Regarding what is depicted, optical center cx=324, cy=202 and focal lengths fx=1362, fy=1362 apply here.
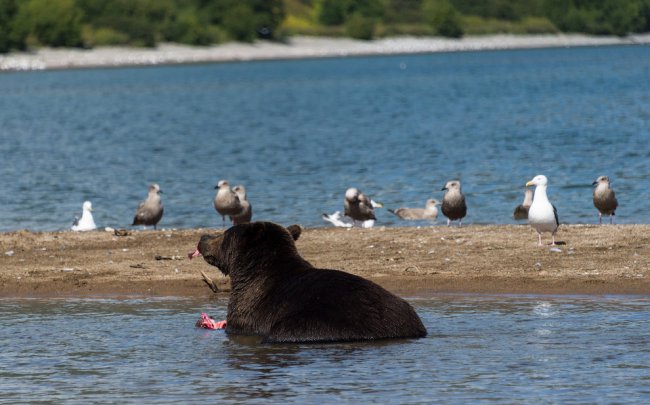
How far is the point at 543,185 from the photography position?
21.0 meters

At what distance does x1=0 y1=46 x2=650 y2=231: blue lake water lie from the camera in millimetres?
30969

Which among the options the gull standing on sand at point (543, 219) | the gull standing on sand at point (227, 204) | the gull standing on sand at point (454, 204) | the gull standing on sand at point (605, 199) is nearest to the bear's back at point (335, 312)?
A: the gull standing on sand at point (543, 219)

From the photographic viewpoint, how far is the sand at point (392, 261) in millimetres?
16109

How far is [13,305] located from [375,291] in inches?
213

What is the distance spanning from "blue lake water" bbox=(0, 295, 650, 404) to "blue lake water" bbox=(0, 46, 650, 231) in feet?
39.7

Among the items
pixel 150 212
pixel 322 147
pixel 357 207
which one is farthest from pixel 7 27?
pixel 357 207

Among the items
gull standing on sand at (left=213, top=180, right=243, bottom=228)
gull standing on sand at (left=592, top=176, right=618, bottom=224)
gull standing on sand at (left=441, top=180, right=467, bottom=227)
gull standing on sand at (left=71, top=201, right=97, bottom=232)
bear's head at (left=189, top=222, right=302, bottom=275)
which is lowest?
gull standing on sand at (left=71, top=201, right=97, bottom=232)

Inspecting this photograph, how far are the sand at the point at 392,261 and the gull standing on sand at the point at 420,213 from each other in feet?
20.4

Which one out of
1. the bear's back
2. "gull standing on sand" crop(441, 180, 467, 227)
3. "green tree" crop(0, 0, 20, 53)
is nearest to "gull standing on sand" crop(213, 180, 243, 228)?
"gull standing on sand" crop(441, 180, 467, 227)

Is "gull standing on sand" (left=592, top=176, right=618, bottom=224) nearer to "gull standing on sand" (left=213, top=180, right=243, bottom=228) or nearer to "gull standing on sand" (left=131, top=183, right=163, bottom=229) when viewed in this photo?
"gull standing on sand" (left=213, top=180, right=243, bottom=228)

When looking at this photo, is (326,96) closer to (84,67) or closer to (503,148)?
(503,148)

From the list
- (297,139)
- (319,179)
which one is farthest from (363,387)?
(297,139)

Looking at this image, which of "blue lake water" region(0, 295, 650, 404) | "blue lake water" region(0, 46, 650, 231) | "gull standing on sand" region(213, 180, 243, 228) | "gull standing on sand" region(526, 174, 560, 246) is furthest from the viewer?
"blue lake water" region(0, 46, 650, 231)

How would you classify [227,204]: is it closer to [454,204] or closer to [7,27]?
[454,204]
